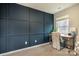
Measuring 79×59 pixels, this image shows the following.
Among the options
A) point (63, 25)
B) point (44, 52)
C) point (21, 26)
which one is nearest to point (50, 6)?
point (63, 25)

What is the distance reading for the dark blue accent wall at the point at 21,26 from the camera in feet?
6.52

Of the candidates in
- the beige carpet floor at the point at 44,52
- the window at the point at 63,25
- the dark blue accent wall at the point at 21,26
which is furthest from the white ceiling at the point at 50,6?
the beige carpet floor at the point at 44,52

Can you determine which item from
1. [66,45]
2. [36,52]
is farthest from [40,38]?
[66,45]

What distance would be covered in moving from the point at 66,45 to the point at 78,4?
84 centimetres

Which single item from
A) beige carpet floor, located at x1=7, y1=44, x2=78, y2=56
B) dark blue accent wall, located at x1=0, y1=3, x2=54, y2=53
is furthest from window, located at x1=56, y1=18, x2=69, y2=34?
beige carpet floor, located at x1=7, y1=44, x2=78, y2=56

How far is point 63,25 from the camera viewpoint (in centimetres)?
207

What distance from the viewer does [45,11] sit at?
7.02 feet

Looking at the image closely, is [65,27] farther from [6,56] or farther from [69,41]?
[6,56]

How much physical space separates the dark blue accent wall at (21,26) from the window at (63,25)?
0.47 feet

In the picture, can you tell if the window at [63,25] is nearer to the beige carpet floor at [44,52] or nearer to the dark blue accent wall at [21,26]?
the dark blue accent wall at [21,26]

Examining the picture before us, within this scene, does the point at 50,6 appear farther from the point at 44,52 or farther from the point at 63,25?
the point at 44,52

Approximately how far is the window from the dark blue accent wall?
14cm

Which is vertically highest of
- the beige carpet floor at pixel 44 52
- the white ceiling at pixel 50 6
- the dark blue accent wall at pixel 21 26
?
the white ceiling at pixel 50 6

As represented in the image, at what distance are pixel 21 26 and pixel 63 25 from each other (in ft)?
2.80
